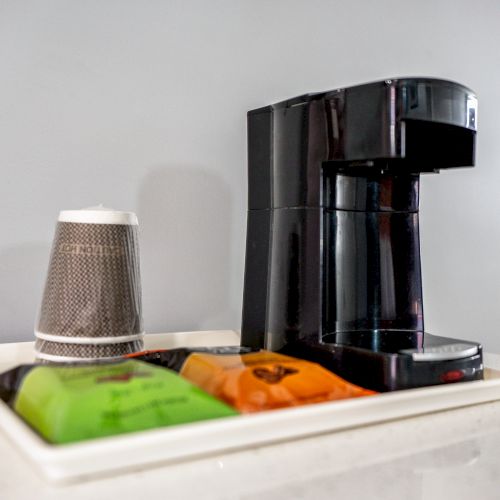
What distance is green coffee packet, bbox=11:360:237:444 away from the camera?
0.43 m

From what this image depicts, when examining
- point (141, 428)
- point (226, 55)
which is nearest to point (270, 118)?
point (226, 55)

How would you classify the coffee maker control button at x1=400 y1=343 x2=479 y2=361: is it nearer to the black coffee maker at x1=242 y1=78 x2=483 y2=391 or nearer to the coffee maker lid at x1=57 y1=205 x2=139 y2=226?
the black coffee maker at x1=242 y1=78 x2=483 y2=391

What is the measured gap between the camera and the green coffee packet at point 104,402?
1.41 ft

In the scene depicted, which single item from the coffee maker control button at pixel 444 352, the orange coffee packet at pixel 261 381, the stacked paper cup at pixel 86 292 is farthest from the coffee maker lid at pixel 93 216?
the coffee maker control button at pixel 444 352

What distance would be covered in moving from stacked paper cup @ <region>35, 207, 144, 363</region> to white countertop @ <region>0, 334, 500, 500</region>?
0.16 m

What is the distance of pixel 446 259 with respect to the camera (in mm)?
1112

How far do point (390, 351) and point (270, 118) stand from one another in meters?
0.29

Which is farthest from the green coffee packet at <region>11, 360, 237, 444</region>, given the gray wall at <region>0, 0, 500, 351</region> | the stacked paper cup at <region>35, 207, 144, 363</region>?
the gray wall at <region>0, 0, 500, 351</region>

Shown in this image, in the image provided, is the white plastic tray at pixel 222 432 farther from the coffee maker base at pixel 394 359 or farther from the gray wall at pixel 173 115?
the gray wall at pixel 173 115

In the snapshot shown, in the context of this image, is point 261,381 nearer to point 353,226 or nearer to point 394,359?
point 394,359

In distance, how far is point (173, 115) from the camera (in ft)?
2.78

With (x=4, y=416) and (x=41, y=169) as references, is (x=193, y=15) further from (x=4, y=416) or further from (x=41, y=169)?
(x=4, y=416)

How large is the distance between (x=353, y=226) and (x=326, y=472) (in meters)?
0.33

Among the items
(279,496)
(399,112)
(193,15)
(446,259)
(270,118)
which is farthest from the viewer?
(446,259)
